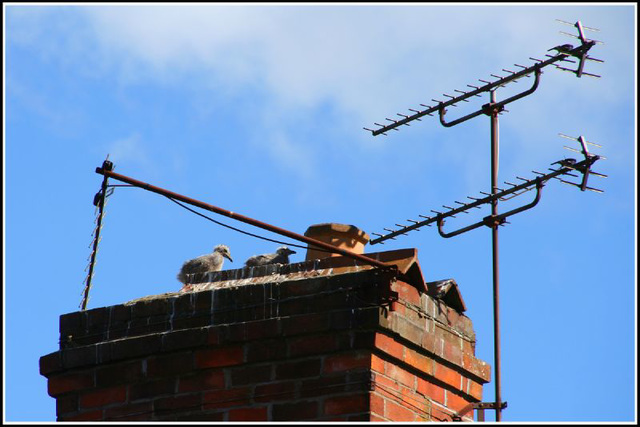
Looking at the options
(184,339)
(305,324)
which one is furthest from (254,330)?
(184,339)

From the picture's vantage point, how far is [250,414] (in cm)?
535

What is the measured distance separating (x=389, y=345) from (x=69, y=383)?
69.2 inches

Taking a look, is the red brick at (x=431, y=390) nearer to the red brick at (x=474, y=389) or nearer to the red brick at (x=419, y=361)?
the red brick at (x=419, y=361)

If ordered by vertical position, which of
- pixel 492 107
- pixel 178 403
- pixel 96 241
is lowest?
pixel 178 403

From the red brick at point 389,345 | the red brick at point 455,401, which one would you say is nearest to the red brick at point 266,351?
the red brick at point 389,345

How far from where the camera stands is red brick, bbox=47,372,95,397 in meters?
5.84

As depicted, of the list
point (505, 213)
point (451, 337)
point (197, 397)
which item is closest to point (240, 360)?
point (197, 397)

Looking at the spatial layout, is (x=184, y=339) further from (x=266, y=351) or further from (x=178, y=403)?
(x=266, y=351)

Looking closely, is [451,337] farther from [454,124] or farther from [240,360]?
[454,124]

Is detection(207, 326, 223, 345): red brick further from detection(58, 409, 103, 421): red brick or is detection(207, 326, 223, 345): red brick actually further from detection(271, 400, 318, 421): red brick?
Answer: detection(58, 409, 103, 421): red brick

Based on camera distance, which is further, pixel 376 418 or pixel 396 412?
pixel 396 412

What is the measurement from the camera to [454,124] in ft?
23.9

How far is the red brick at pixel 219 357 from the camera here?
5.52 meters

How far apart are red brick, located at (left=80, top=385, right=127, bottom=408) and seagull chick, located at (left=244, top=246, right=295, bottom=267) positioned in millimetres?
6157
